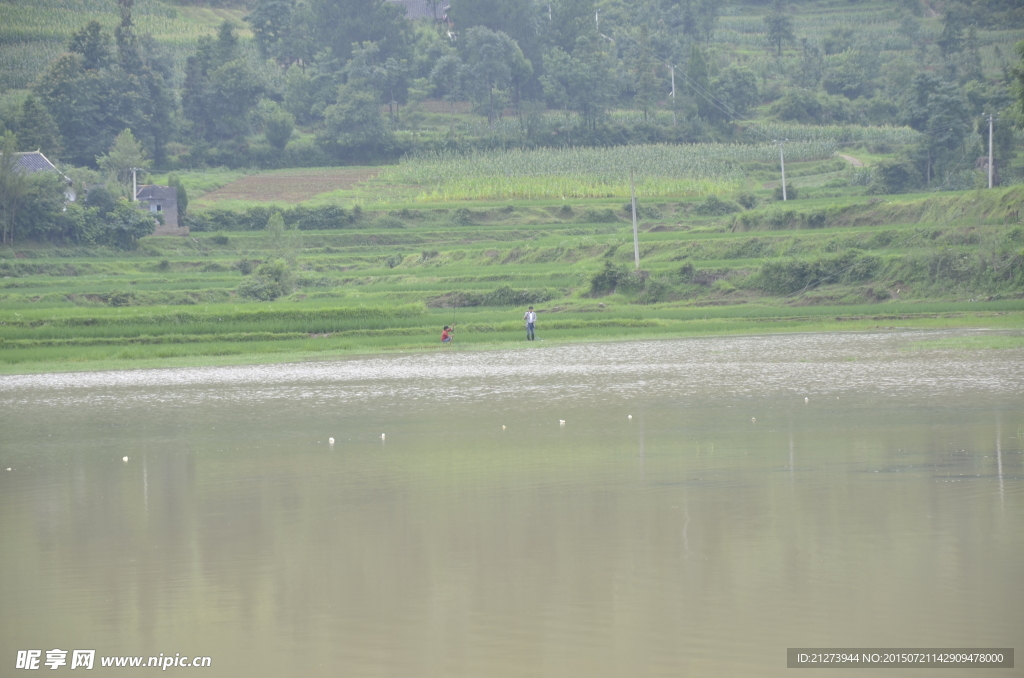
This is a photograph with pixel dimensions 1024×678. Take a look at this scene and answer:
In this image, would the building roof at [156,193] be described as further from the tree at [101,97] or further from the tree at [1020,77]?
the tree at [1020,77]

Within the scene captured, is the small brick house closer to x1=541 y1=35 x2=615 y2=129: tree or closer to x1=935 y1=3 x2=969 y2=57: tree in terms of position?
x1=541 y1=35 x2=615 y2=129: tree

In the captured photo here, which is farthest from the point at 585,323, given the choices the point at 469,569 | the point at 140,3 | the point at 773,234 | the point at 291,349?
the point at 140,3

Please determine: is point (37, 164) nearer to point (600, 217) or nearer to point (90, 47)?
point (90, 47)

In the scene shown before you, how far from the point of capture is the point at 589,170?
2667 inches

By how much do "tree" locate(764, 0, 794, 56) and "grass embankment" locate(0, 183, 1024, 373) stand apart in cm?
5485

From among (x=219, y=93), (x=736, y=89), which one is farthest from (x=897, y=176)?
(x=219, y=93)

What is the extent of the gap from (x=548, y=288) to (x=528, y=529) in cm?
2817

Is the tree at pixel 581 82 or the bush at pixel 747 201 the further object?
the tree at pixel 581 82

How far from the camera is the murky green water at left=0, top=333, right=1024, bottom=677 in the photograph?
301 inches

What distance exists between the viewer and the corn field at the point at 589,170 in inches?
2482

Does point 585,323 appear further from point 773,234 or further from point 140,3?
point 140,3

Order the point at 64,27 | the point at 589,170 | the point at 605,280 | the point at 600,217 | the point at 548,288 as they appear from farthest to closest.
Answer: the point at 64,27 → the point at 589,170 → the point at 600,217 → the point at 548,288 → the point at 605,280

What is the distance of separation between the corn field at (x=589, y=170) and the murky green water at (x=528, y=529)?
44372mm

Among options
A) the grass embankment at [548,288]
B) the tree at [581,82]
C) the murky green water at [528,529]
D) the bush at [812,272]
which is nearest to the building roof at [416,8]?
the tree at [581,82]
